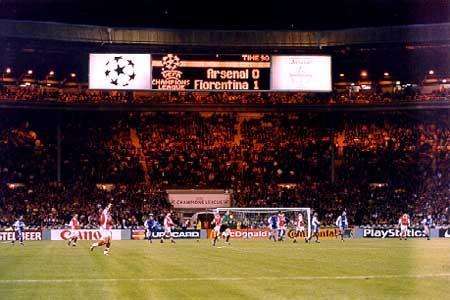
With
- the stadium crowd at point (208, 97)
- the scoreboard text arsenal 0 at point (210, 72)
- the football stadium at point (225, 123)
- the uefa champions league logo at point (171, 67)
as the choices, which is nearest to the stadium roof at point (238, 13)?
the football stadium at point (225, 123)

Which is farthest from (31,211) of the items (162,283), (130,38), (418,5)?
(162,283)

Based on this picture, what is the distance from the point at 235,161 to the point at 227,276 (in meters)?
51.0

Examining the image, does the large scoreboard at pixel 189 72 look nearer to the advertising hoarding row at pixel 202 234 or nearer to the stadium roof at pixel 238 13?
the stadium roof at pixel 238 13

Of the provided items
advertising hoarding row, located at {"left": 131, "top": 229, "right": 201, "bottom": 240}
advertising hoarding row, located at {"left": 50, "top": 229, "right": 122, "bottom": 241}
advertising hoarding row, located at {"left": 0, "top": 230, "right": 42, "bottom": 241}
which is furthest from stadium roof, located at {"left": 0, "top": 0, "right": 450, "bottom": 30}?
advertising hoarding row, located at {"left": 131, "top": 229, "right": 201, "bottom": 240}

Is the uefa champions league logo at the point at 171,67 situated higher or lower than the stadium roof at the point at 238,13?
lower

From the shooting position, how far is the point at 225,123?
77938 mm

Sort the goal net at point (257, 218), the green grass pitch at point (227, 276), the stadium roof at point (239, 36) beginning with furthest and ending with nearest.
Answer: the stadium roof at point (239, 36) → the goal net at point (257, 218) → the green grass pitch at point (227, 276)

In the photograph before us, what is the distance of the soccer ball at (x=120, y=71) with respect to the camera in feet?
187

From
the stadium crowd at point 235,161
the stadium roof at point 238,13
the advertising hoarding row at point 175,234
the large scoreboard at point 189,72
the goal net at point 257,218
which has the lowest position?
the advertising hoarding row at point 175,234

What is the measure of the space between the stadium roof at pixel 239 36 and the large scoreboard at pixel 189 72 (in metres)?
7.61

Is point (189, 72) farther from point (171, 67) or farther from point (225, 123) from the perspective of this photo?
point (225, 123)

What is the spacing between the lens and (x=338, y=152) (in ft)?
251

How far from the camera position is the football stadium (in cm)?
5703

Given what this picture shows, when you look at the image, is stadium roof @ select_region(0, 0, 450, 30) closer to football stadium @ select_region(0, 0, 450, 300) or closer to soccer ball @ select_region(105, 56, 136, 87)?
football stadium @ select_region(0, 0, 450, 300)
